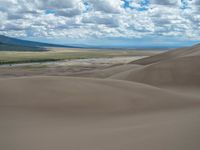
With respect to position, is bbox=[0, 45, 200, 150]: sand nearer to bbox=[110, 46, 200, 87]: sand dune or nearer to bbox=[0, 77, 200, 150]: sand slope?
bbox=[0, 77, 200, 150]: sand slope

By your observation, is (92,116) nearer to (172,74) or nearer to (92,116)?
(92,116)

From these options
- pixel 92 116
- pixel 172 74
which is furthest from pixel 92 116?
pixel 172 74

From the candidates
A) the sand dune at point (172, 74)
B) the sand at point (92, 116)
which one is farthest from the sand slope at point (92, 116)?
the sand dune at point (172, 74)

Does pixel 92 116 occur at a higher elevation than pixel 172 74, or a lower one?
lower

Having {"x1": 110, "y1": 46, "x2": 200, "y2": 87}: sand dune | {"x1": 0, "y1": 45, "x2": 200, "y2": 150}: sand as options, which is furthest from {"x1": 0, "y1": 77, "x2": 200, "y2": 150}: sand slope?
{"x1": 110, "y1": 46, "x2": 200, "y2": 87}: sand dune

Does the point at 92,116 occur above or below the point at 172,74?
below

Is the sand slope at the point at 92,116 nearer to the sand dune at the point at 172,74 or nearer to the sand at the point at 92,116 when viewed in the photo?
the sand at the point at 92,116

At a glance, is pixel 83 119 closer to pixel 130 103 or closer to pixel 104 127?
pixel 104 127

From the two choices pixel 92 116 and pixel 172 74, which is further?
pixel 172 74

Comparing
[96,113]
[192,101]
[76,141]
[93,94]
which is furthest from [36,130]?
[192,101]
